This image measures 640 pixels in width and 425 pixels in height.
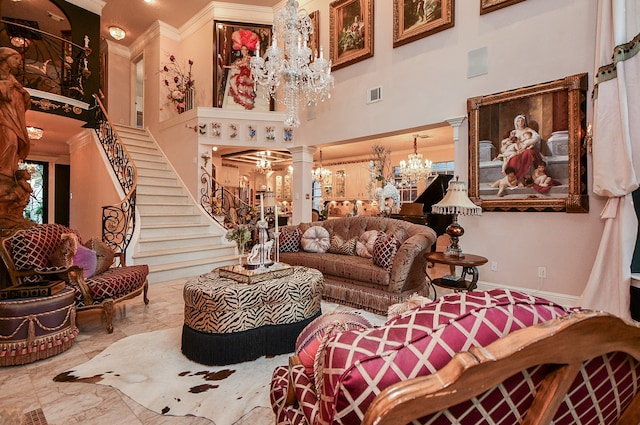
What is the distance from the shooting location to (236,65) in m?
7.30

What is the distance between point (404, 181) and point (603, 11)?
5548 millimetres

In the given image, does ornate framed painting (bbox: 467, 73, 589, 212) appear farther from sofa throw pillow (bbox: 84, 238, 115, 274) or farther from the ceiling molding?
the ceiling molding

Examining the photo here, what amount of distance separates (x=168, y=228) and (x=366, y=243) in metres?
3.86

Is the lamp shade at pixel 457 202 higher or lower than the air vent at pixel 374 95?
lower

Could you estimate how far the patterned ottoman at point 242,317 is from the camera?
7.38ft

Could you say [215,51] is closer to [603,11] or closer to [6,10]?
[6,10]

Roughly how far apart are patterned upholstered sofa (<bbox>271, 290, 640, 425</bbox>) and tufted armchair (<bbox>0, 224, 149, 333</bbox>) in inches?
121

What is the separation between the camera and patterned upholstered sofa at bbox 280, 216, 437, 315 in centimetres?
325

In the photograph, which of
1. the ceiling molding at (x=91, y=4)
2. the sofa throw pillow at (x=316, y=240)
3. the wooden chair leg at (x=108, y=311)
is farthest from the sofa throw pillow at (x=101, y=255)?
the ceiling molding at (x=91, y=4)

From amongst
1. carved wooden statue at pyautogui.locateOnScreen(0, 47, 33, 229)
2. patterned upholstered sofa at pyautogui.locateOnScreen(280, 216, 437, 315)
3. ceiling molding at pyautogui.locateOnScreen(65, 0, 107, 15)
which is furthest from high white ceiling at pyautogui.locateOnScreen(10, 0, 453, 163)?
patterned upholstered sofa at pyautogui.locateOnScreen(280, 216, 437, 315)

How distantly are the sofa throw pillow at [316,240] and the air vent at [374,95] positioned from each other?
2601 mm

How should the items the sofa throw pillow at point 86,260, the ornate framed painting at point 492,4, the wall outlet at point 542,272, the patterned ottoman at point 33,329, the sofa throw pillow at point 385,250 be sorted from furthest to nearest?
the ornate framed painting at point 492,4 → the wall outlet at point 542,272 → the sofa throw pillow at point 385,250 → the sofa throw pillow at point 86,260 → the patterned ottoman at point 33,329

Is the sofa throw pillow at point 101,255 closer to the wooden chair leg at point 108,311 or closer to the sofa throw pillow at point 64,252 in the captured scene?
the sofa throw pillow at point 64,252

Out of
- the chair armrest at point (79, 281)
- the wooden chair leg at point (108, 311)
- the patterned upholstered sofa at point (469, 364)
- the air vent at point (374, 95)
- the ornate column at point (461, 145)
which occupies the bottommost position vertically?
the wooden chair leg at point (108, 311)
